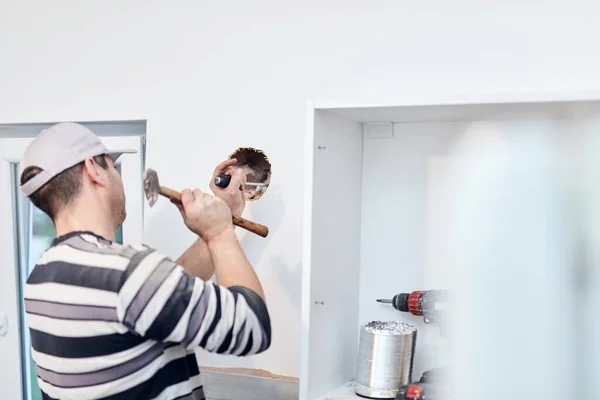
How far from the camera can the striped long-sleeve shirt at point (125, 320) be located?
1.31 m

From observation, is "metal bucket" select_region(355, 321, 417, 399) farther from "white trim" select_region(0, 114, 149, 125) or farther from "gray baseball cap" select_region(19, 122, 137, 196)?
"white trim" select_region(0, 114, 149, 125)

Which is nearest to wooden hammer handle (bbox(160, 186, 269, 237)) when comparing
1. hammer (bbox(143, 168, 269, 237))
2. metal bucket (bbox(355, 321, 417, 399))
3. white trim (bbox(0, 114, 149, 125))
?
hammer (bbox(143, 168, 269, 237))

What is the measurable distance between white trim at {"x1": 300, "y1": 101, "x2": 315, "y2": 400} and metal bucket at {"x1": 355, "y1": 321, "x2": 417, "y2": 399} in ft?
0.54

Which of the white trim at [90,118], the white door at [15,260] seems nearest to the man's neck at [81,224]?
the white trim at [90,118]

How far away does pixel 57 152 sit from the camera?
1465mm

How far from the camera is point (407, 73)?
1.94 meters

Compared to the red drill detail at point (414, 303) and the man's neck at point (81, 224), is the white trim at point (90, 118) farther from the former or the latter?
the red drill detail at point (414, 303)

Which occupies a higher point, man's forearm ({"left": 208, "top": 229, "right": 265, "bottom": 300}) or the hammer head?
the hammer head

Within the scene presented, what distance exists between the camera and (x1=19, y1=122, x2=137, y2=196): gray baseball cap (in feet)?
4.77

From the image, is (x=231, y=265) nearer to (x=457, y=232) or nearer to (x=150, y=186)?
(x=150, y=186)

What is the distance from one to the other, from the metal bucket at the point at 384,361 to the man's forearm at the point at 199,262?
0.40 metres

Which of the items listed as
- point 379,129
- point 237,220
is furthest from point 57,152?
point 379,129

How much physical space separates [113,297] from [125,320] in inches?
1.8

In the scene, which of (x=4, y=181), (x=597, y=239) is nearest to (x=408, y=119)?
(x=597, y=239)
